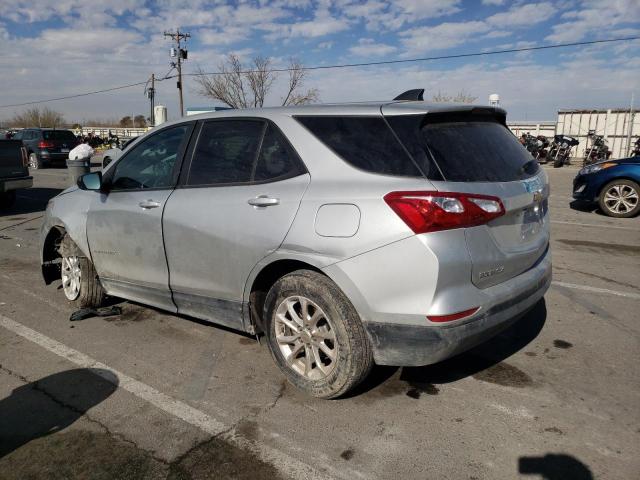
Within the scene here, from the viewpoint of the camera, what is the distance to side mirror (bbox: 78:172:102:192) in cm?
421

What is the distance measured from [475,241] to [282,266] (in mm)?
1176

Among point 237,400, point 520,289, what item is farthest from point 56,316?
point 520,289

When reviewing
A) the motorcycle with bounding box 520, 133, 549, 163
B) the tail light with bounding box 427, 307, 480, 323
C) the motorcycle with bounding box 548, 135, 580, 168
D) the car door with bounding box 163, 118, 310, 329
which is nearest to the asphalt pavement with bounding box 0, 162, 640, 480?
the car door with bounding box 163, 118, 310, 329

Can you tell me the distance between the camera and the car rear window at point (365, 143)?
2719mm

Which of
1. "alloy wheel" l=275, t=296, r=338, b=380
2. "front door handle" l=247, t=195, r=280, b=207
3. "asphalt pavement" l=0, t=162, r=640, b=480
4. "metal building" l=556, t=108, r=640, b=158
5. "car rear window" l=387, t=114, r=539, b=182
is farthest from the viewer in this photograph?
"metal building" l=556, t=108, r=640, b=158

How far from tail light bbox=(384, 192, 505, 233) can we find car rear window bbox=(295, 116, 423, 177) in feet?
0.52

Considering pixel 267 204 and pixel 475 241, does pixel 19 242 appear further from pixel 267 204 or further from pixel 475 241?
pixel 475 241

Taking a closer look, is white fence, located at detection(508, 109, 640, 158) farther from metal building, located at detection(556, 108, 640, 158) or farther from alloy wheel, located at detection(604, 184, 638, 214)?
alloy wheel, located at detection(604, 184, 638, 214)

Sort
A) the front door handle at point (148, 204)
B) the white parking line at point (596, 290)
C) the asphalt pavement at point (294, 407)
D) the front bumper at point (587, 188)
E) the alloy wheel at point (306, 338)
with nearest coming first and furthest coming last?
the asphalt pavement at point (294, 407) < the alloy wheel at point (306, 338) < the front door handle at point (148, 204) < the white parking line at point (596, 290) < the front bumper at point (587, 188)

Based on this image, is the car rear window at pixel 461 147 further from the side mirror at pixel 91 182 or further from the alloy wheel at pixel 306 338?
the side mirror at pixel 91 182

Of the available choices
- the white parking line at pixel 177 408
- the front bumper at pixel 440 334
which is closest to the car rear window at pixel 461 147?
the front bumper at pixel 440 334

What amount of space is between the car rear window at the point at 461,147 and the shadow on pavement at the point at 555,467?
1440 mm

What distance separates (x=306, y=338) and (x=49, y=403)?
1628mm

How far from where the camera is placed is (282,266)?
3.15 m
